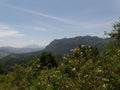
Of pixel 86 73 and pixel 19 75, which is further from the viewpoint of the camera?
pixel 19 75

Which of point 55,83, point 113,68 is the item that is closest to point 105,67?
point 113,68

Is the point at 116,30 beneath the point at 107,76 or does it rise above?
above

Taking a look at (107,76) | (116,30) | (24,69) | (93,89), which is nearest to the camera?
(93,89)

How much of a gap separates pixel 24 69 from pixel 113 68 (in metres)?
5.03

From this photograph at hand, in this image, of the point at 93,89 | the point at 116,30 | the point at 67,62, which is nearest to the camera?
the point at 93,89

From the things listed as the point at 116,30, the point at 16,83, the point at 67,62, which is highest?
the point at 116,30

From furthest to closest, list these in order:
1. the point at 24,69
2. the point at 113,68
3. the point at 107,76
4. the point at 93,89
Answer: the point at 24,69, the point at 113,68, the point at 107,76, the point at 93,89

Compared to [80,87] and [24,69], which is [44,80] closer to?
[80,87]

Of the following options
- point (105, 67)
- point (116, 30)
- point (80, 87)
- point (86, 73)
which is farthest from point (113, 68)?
point (116, 30)

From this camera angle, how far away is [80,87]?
30.1ft

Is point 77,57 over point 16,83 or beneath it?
over

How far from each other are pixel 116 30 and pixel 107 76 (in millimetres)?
21192

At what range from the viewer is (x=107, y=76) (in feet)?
32.9

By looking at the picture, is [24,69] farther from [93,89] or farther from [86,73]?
[93,89]
